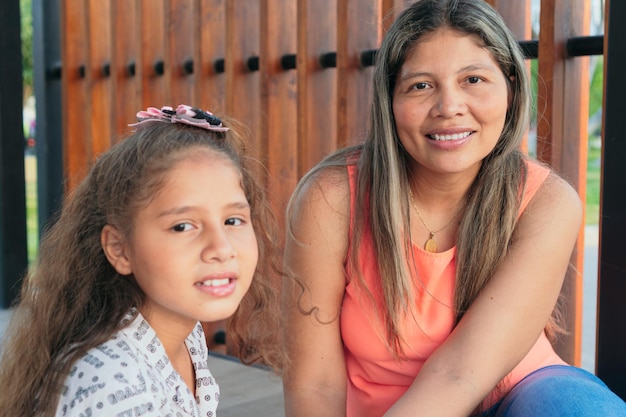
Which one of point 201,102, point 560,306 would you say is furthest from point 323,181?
point 201,102

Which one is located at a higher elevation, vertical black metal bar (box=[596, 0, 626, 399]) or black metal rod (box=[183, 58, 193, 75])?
black metal rod (box=[183, 58, 193, 75])

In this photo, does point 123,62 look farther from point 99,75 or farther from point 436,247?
point 436,247

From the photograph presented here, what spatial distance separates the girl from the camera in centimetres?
135

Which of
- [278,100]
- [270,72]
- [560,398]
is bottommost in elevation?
[560,398]

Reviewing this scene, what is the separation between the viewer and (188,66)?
11.5ft

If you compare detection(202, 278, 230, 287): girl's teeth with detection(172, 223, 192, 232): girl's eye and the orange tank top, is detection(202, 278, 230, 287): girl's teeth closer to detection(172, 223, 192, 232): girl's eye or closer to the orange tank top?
detection(172, 223, 192, 232): girl's eye

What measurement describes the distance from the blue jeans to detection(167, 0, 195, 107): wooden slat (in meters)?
2.03

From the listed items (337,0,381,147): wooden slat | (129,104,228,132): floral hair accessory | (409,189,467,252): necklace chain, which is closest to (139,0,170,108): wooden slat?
(337,0,381,147): wooden slat

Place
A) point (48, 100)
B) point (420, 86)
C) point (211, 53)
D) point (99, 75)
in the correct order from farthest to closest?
point (48, 100) < point (99, 75) < point (211, 53) < point (420, 86)

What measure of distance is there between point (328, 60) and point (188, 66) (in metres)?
0.78

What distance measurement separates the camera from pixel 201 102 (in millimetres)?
3348

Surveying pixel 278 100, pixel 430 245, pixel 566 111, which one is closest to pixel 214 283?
pixel 430 245

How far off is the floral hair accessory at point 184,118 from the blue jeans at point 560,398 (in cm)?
80

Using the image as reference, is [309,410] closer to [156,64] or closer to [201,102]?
[201,102]
